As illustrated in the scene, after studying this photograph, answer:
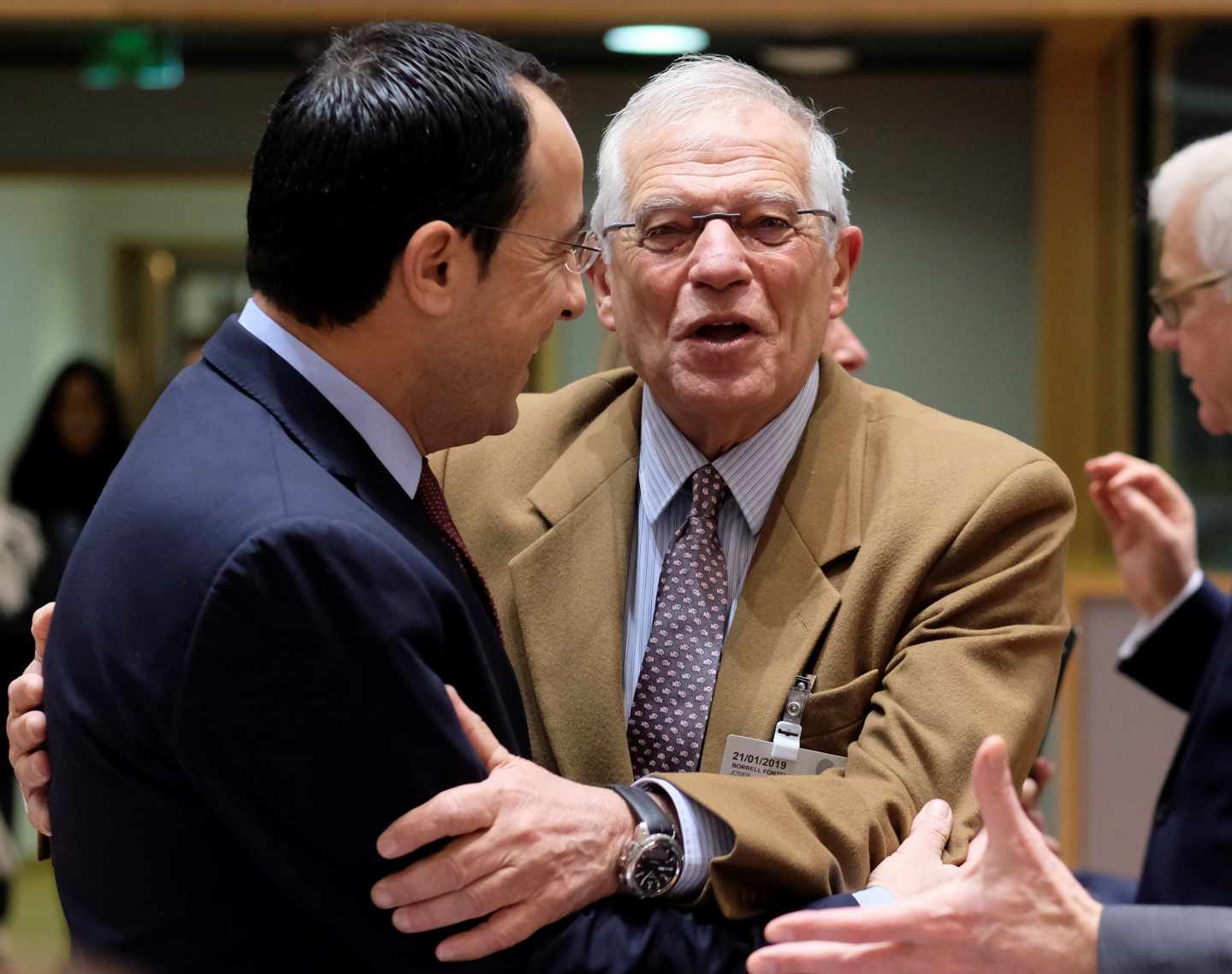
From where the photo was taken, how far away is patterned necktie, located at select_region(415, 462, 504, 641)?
174 centimetres

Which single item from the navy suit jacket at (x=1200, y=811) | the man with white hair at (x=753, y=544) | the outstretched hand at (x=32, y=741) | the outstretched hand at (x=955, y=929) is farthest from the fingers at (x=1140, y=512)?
the outstretched hand at (x=32, y=741)

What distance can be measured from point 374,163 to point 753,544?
0.79 meters

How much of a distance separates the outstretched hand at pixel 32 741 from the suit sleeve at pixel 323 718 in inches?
15.8

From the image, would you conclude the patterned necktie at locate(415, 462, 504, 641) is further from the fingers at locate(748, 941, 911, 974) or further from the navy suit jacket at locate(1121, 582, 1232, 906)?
the navy suit jacket at locate(1121, 582, 1232, 906)

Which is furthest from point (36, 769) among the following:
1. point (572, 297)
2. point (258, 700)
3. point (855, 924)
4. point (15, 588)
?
point (15, 588)

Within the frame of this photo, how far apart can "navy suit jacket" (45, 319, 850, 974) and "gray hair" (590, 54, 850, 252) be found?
2.51 feet

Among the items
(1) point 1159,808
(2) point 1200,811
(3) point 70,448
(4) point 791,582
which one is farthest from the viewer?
(3) point 70,448

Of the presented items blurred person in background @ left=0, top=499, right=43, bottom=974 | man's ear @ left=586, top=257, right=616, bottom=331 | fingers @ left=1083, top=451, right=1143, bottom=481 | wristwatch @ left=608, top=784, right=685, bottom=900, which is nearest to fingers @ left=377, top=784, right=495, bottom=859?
wristwatch @ left=608, top=784, right=685, bottom=900

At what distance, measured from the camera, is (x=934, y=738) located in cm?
185

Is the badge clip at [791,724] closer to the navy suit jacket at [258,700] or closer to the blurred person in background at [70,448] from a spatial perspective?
the navy suit jacket at [258,700]

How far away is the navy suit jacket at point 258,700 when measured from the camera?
139cm

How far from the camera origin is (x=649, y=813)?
162cm

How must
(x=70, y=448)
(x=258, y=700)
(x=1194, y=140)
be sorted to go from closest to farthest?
(x=258, y=700), (x=1194, y=140), (x=70, y=448)

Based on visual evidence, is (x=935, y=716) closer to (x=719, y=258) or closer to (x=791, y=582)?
(x=791, y=582)
